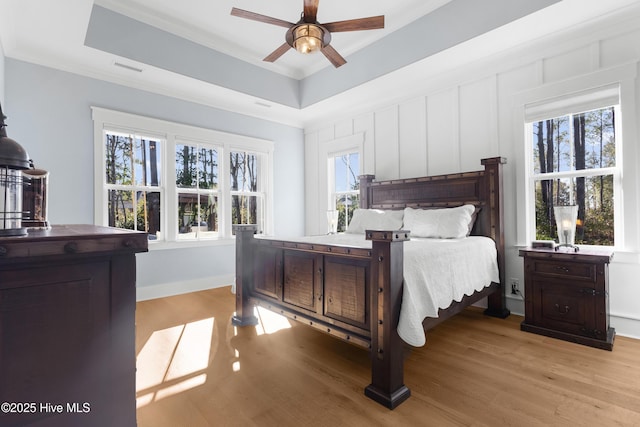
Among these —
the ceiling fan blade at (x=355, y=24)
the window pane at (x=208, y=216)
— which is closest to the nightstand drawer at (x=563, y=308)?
the ceiling fan blade at (x=355, y=24)

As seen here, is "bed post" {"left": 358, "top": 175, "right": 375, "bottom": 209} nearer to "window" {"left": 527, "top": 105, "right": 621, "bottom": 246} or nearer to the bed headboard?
the bed headboard

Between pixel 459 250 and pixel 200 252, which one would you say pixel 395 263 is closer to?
pixel 459 250

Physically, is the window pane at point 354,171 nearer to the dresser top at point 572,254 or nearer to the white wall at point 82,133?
the white wall at point 82,133

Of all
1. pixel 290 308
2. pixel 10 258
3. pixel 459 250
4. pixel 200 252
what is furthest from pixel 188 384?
pixel 200 252

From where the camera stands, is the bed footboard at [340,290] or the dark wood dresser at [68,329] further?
the bed footboard at [340,290]

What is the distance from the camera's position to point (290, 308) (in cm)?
262

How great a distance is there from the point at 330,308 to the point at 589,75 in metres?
3.20

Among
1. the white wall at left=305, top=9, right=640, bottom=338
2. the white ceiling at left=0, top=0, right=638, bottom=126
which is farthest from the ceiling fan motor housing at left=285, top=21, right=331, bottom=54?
the white wall at left=305, top=9, right=640, bottom=338

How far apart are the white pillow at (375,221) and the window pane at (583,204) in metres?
1.50

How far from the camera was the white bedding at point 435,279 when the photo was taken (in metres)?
1.80

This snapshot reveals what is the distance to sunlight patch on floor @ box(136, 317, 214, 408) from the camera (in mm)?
1967

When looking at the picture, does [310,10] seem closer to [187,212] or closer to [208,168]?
[208,168]

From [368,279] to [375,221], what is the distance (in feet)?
6.54

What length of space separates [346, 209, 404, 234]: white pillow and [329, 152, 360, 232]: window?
980mm
